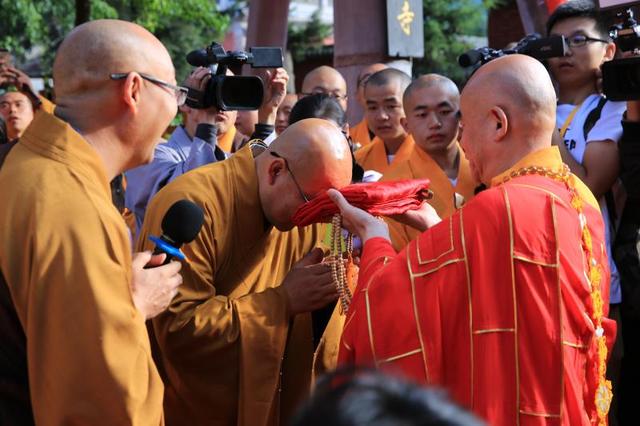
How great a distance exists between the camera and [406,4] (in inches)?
302

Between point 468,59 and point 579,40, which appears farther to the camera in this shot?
point 579,40

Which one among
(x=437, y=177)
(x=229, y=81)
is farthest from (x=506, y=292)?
(x=437, y=177)

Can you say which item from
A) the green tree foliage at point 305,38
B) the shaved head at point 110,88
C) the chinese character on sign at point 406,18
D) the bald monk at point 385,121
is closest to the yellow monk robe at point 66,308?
the shaved head at point 110,88

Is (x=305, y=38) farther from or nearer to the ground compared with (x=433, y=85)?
farther from the ground

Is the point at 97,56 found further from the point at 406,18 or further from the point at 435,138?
the point at 406,18

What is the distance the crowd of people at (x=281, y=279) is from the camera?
203 cm

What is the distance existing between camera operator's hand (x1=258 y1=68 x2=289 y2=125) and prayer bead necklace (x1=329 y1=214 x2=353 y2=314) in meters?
1.59

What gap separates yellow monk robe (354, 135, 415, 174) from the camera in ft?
18.0

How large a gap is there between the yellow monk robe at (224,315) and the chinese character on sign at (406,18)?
4676mm

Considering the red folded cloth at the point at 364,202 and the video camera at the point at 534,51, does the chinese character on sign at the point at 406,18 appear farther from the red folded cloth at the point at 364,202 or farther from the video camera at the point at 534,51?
the red folded cloth at the point at 364,202

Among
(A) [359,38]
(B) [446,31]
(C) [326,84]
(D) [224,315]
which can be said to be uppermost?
(B) [446,31]

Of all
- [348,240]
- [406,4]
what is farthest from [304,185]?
[406,4]

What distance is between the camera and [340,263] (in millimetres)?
3025

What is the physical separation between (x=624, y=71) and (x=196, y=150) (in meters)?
2.05
